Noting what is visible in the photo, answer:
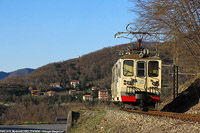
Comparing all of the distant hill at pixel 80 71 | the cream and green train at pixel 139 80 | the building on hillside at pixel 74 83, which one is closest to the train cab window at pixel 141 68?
the cream and green train at pixel 139 80

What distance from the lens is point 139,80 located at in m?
18.0

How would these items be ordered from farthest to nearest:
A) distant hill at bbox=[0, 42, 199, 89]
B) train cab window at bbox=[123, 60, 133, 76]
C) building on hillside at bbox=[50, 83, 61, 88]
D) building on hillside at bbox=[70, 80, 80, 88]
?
building on hillside at bbox=[50, 83, 61, 88], distant hill at bbox=[0, 42, 199, 89], building on hillside at bbox=[70, 80, 80, 88], train cab window at bbox=[123, 60, 133, 76]

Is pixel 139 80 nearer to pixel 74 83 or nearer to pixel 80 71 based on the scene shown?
pixel 74 83

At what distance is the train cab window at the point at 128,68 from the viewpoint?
18031 mm

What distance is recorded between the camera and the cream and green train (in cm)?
1770

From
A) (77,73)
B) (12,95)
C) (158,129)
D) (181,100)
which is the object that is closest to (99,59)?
(77,73)

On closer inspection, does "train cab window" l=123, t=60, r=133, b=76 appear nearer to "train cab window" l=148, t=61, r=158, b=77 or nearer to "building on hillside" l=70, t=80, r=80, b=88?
"train cab window" l=148, t=61, r=158, b=77

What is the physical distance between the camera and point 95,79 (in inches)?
5084

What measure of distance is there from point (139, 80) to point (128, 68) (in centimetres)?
80

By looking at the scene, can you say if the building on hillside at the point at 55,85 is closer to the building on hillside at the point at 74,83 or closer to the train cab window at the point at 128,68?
the building on hillside at the point at 74,83

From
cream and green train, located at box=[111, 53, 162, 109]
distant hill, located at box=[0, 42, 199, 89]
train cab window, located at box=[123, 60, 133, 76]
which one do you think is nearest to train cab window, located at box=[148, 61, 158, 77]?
cream and green train, located at box=[111, 53, 162, 109]

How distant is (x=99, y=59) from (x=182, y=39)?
126 m

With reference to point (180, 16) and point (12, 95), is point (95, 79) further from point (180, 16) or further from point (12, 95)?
point (180, 16)

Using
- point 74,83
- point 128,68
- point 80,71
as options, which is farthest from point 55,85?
point 128,68
